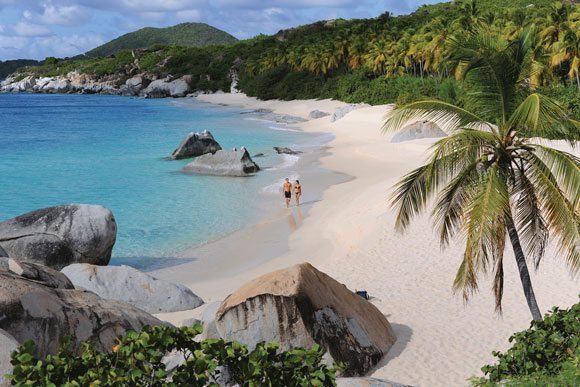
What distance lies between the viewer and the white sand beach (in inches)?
508

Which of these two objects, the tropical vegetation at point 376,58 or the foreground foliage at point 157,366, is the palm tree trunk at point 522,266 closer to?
the tropical vegetation at point 376,58

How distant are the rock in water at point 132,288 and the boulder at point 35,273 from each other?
3848mm

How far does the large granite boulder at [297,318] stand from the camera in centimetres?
1143

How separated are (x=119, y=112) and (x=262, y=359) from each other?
91.6m

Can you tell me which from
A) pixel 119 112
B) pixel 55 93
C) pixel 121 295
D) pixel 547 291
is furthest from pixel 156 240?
pixel 55 93

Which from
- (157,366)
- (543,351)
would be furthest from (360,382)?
(157,366)

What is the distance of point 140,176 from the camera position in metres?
38.8

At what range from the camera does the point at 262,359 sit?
19.5ft

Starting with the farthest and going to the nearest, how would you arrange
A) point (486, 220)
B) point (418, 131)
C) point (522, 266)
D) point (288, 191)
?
1. point (418, 131)
2. point (288, 191)
3. point (522, 266)
4. point (486, 220)

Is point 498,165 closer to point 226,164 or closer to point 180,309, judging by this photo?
point 180,309

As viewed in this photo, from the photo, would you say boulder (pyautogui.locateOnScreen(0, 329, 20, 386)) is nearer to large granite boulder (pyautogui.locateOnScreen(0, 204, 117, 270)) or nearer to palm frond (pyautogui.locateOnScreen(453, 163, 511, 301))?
palm frond (pyautogui.locateOnScreen(453, 163, 511, 301))

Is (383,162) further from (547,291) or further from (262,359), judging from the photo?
(262,359)

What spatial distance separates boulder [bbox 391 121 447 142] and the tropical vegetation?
273 cm

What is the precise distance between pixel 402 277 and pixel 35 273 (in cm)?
1013
